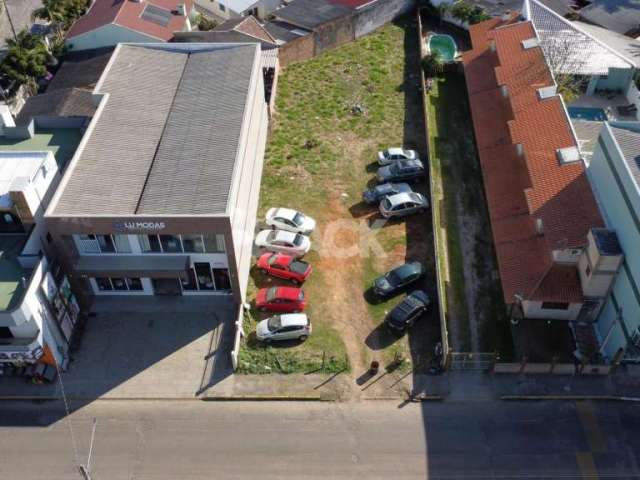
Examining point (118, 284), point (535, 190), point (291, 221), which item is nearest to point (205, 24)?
point (291, 221)

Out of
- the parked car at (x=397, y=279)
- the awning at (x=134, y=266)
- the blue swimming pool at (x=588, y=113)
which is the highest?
the awning at (x=134, y=266)

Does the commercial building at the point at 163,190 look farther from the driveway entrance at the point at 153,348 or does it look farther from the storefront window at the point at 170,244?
the driveway entrance at the point at 153,348

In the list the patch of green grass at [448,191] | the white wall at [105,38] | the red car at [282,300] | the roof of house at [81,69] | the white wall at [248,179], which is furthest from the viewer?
the white wall at [105,38]

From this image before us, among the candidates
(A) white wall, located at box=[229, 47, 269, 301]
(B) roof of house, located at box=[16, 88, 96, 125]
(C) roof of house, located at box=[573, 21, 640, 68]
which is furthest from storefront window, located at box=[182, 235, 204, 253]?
(C) roof of house, located at box=[573, 21, 640, 68]

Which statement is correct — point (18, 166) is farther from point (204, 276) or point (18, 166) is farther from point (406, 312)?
point (406, 312)

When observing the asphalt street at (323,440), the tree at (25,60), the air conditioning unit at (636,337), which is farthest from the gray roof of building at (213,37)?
the air conditioning unit at (636,337)

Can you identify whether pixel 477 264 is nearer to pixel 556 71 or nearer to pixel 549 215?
pixel 549 215
